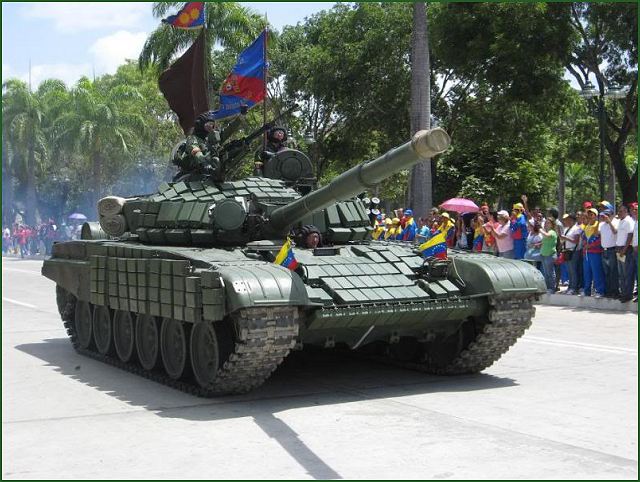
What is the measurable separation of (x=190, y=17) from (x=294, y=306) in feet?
42.3

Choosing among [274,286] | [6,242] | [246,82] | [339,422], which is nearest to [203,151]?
[274,286]

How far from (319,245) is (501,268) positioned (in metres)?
2.12

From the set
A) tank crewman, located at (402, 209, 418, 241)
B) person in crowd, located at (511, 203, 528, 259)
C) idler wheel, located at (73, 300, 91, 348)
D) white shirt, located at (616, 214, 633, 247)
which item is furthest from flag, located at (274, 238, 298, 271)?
tank crewman, located at (402, 209, 418, 241)

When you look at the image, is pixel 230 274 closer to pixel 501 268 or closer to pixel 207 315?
pixel 207 315

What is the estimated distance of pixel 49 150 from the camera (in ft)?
184

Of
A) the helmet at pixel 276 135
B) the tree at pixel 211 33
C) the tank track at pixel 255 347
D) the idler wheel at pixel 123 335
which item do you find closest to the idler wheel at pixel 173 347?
the tank track at pixel 255 347

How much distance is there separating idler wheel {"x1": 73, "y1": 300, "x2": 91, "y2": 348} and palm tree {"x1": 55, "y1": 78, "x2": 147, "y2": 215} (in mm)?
34620

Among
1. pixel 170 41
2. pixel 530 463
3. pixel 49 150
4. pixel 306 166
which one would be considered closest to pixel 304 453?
pixel 530 463

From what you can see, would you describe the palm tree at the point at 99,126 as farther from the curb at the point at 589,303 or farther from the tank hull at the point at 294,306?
the tank hull at the point at 294,306

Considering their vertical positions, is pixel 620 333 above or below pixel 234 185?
below

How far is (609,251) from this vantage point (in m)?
17.6

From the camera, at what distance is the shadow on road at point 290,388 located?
359 inches

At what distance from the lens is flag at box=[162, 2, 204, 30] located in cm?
2059

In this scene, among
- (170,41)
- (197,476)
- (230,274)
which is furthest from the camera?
(170,41)
